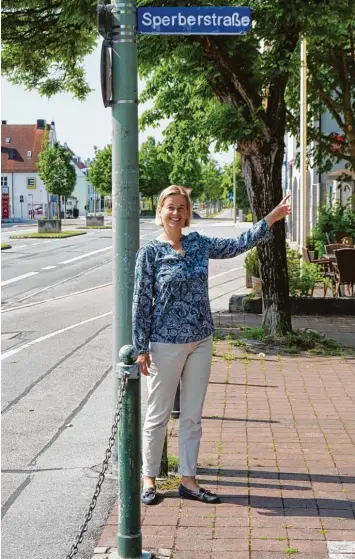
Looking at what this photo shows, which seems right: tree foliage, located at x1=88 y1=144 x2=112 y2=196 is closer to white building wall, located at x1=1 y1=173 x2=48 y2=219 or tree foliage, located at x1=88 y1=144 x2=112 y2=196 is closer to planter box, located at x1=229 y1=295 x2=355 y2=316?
white building wall, located at x1=1 y1=173 x2=48 y2=219

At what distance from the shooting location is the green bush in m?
27.5

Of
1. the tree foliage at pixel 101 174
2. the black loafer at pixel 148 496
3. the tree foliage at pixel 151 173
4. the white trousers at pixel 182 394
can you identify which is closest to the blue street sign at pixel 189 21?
the white trousers at pixel 182 394

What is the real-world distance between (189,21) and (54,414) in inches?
159

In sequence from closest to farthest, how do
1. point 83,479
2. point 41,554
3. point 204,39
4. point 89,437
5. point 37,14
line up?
point 41,554, point 83,479, point 89,437, point 204,39, point 37,14

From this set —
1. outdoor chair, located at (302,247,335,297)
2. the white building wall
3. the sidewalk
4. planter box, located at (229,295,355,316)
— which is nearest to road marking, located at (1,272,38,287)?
outdoor chair, located at (302,247,335,297)

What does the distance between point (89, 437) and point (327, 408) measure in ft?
6.87

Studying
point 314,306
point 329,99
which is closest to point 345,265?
point 314,306

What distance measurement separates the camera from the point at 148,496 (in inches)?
227

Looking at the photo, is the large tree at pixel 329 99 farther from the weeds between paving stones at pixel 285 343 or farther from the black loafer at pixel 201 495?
the black loafer at pixel 201 495

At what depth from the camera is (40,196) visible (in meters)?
121

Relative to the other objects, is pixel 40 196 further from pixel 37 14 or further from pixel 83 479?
pixel 83 479

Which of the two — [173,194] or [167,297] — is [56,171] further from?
[167,297]

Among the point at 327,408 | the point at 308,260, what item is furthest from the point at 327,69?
the point at 327,408

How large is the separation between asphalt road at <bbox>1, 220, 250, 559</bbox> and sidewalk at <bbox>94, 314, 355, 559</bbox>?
0.42 metres
